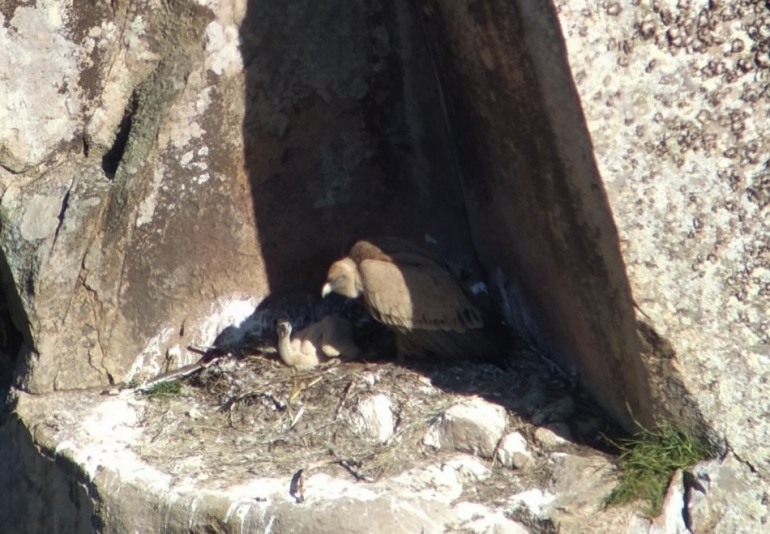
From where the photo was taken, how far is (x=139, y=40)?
16.4 ft

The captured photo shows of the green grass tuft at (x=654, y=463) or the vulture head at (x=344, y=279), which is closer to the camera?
the green grass tuft at (x=654, y=463)

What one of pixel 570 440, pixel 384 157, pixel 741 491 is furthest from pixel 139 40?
pixel 741 491

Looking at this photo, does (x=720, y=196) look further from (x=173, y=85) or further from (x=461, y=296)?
(x=173, y=85)

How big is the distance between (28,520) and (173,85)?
188cm

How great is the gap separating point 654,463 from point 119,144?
2466mm

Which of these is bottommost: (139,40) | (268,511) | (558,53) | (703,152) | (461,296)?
(268,511)

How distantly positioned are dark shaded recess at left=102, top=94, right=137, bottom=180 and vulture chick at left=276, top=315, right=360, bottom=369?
0.93m

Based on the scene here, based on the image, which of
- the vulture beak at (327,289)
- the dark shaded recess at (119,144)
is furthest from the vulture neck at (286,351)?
the dark shaded recess at (119,144)

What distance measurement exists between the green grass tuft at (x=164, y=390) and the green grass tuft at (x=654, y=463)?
1.85 meters

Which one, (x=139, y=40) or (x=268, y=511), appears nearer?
(x=268, y=511)

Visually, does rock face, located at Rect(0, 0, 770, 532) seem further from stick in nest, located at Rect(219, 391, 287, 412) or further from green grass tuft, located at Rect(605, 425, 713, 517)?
stick in nest, located at Rect(219, 391, 287, 412)

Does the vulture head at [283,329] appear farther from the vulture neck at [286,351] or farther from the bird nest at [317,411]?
the bird nest at [317,411]

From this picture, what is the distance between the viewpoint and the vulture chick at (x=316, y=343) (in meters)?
5.08

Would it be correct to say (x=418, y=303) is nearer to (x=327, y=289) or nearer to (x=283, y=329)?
(x=327, y=289)
